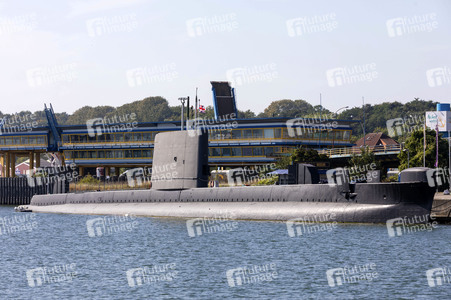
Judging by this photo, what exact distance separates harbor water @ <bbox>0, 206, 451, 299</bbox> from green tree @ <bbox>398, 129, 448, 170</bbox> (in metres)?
28.2

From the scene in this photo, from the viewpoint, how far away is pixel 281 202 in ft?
117

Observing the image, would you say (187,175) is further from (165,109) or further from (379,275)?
(165,109)

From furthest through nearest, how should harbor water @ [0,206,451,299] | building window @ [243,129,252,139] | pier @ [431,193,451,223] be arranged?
1. building window @ [243,129,252,139]
2. pier @ [431,193,451,223]
3. harbor water @ [0,206,451,299]

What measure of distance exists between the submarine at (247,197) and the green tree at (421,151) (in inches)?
1096

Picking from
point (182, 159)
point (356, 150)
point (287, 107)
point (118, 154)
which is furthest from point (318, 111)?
point (182, 159)

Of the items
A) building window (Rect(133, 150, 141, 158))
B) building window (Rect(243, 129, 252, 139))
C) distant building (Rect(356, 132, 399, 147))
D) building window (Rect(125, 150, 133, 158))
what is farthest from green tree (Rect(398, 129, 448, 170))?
distant building (Rect(356, 132, 399, 147))

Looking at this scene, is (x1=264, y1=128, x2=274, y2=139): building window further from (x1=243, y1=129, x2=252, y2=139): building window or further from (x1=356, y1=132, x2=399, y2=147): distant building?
(x1=356, y1=132, x2=399, y2=147): distant building

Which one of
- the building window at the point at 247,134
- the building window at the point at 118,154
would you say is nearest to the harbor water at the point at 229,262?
the building window at the point at 247,134

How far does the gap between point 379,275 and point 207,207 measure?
18379 mm

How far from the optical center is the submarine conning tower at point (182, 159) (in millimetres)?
38875

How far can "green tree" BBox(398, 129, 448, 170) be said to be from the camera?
60.9 m

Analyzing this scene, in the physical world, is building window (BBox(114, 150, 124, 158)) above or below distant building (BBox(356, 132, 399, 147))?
above

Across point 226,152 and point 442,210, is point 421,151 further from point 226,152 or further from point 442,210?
point 226,152

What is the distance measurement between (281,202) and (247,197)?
251 cm
